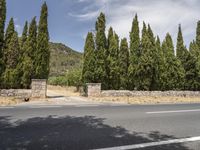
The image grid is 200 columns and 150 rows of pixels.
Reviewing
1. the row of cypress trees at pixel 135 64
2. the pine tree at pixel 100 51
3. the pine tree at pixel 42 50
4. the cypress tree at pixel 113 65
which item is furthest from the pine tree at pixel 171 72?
the pine tree at pixel 42 50

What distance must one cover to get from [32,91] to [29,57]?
526cm

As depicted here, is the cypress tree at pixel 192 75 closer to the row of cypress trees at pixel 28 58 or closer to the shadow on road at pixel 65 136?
the row of cypress trees at pixel 28 58

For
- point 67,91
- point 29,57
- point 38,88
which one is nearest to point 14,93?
point 38,88

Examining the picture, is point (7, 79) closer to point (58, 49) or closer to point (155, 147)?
point (155, 147)

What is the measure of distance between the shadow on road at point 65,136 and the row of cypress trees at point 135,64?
14.8m

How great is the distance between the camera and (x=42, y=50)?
19.9m

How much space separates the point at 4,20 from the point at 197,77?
23406mm

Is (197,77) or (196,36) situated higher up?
(196,36)

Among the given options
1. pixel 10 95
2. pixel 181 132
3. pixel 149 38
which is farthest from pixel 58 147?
pixel 149 38

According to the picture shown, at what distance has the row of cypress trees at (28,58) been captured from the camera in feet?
65.0

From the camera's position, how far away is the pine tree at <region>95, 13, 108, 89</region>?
71.3ft

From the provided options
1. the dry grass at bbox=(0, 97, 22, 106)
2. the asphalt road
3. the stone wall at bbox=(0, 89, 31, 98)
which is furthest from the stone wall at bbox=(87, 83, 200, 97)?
the asphalt road

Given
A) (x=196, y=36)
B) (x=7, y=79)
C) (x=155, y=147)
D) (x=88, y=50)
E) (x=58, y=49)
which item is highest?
(x=58, y=49)

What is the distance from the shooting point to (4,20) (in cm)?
1991
